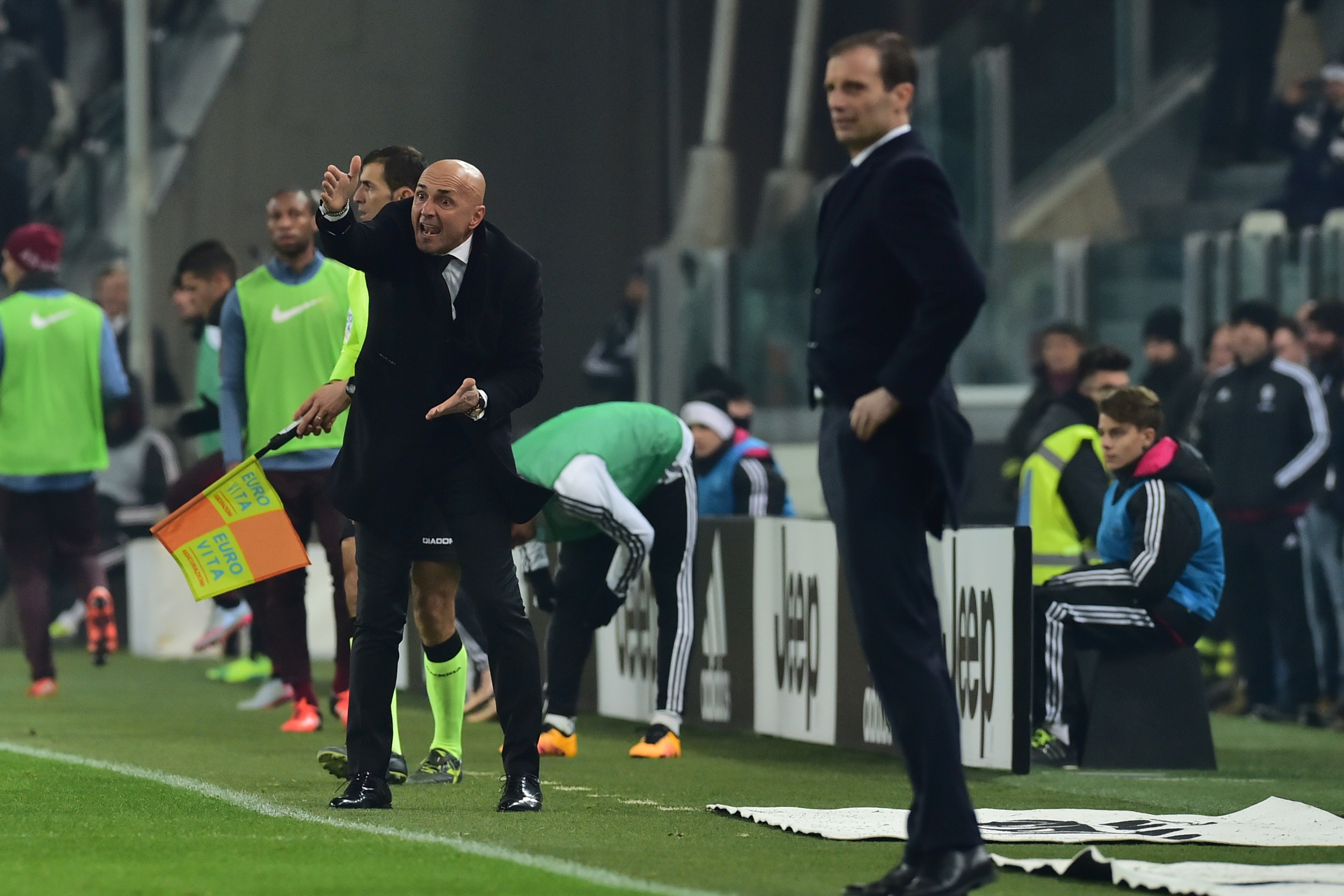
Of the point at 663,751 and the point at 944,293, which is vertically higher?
the point at 944,293

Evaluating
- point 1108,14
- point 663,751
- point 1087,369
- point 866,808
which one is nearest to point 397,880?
point 866,808

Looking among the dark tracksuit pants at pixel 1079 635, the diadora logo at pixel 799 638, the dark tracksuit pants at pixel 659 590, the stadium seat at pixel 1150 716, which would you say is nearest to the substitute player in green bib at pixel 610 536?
the dark tracksuit pants at pixel 659 590

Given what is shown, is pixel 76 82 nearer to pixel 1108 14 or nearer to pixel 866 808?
pixel 1108 14

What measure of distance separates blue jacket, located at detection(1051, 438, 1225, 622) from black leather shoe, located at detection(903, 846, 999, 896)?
14.7 feet

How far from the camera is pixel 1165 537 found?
982 cm

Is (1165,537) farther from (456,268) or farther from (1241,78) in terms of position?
(1241,78)

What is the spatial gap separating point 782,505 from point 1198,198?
25.5 ft

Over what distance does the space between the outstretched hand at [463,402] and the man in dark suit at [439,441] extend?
3cm

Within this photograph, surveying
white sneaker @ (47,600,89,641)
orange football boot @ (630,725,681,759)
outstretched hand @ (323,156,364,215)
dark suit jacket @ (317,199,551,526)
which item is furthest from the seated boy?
white sneaker @ (47,600,89,641)

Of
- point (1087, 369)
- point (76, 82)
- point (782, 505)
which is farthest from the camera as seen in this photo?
point (76, 82)

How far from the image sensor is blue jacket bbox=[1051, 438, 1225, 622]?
9.80m

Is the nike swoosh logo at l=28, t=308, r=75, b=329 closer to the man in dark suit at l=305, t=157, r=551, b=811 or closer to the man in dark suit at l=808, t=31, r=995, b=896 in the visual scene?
the man in dark suit at l=305, t=157, r=551, b=811

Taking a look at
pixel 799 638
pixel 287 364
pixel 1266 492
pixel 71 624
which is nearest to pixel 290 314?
pixel 287 364

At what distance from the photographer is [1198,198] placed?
758 inches
